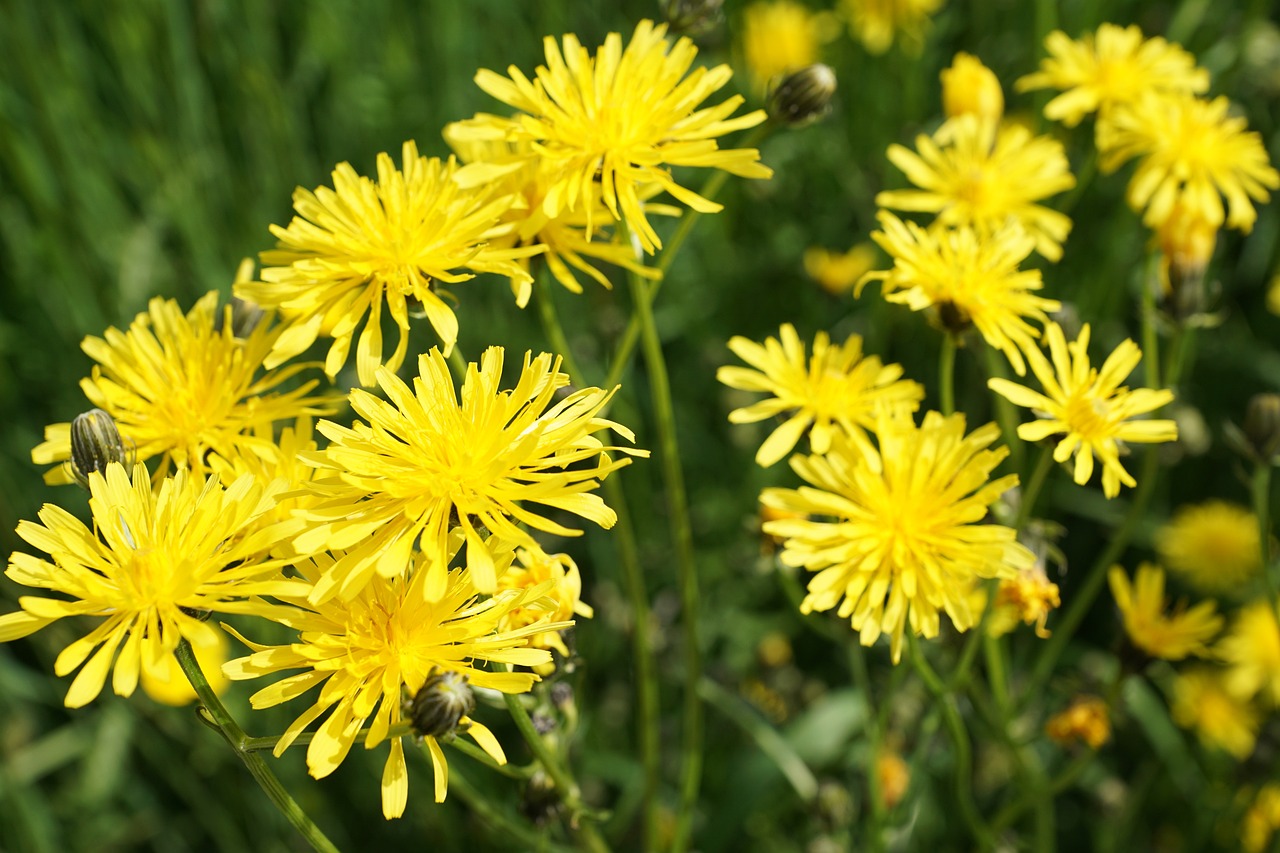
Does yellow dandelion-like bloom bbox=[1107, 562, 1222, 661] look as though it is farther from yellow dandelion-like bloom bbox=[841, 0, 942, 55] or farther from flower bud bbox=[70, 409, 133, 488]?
yellow dandelion-like bloom bbox=[841, 0, 942, 55]

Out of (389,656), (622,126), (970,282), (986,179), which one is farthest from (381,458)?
(986,179)

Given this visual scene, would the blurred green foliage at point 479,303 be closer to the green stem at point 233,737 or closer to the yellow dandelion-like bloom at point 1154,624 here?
the yellow dandelion-like bloom at point 1154,624

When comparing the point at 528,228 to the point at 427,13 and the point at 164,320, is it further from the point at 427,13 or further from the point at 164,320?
the point at 427,13

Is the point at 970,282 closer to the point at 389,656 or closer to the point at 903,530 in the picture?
the point at 903,530

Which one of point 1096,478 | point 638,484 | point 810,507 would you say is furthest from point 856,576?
point 1096,478

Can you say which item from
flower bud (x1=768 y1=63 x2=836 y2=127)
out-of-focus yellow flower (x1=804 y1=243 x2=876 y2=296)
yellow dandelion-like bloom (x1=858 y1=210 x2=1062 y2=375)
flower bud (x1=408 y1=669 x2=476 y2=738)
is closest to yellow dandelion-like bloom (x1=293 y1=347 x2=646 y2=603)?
flower bud (x1=408 y1=669 x2=476 y2=738)

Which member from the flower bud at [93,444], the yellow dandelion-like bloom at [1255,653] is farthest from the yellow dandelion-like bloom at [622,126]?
the yellow dandelion-like bloom at [1255,653]
